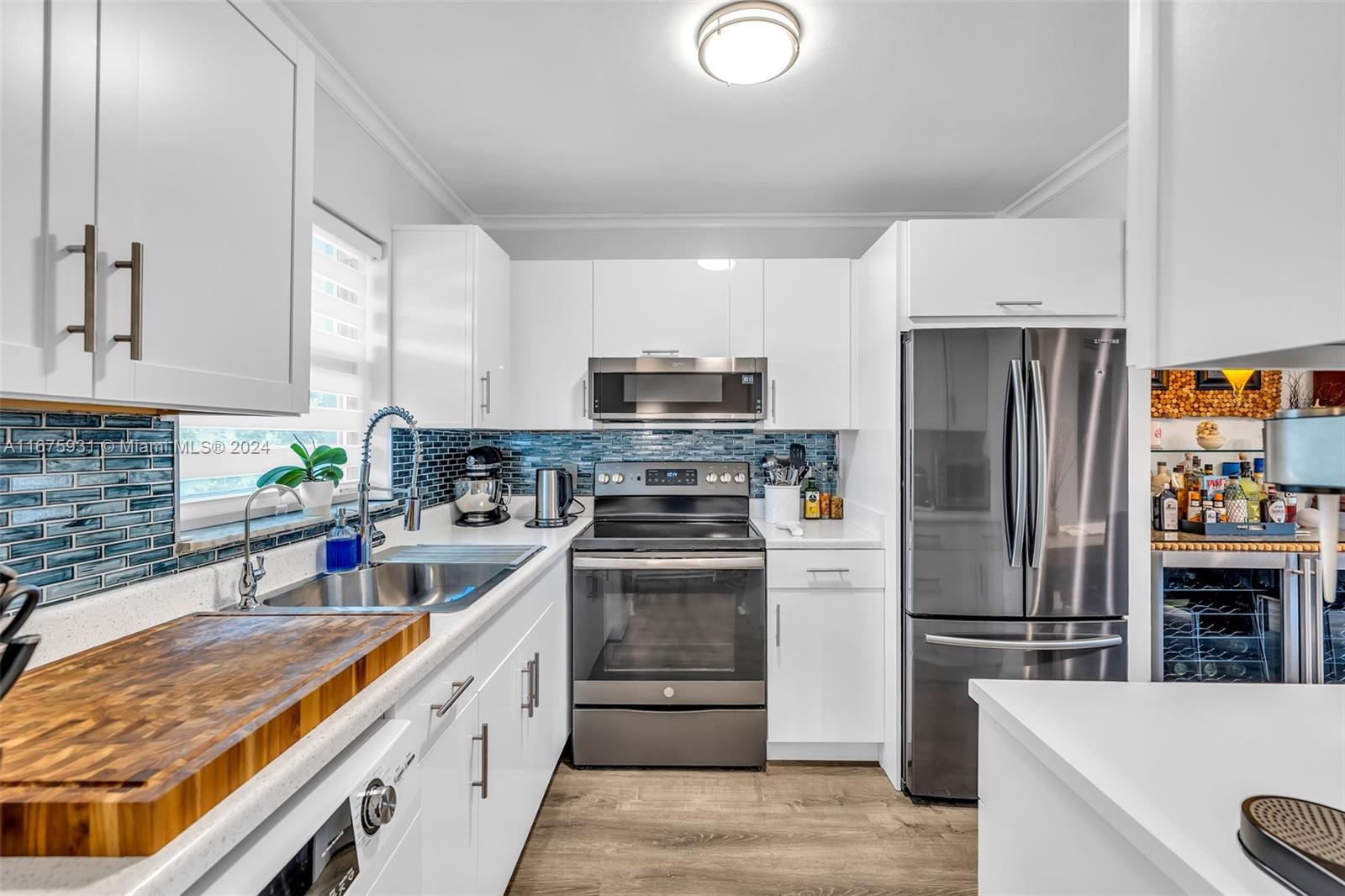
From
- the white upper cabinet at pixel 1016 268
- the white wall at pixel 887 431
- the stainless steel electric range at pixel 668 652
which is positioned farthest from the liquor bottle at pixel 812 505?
the white upper cabinet at pixel 1016 268

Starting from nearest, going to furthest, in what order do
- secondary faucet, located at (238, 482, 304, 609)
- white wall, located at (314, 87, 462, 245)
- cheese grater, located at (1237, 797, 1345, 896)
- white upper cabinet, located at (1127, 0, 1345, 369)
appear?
white upper cabinet, located at (1127, 0, 1345, 369)
cheese grater, located at (1237, 797, 1345, 896)
secondary faucet, located at (238, 482, 304, 609)
white wall, located at (314, 87, 462, 245)

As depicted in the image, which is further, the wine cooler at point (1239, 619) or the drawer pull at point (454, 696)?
the wine cooler at point (1239, 619)

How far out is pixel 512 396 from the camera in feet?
9.64

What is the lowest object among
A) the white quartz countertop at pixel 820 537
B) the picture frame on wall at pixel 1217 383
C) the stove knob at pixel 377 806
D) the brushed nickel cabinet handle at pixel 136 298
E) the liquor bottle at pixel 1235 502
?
the stove knob at pixel 377 806

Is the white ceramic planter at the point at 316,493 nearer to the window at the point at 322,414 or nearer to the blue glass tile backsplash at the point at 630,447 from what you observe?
the window at the point at 322,414

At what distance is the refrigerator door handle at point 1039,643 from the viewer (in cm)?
224

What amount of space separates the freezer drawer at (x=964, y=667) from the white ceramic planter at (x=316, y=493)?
1.98m

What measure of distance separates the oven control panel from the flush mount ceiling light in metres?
1.74

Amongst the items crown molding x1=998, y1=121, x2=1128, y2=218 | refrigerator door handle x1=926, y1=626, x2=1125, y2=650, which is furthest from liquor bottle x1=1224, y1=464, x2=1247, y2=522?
crown molding x1=998, y1=121, x2=1128, y2=218

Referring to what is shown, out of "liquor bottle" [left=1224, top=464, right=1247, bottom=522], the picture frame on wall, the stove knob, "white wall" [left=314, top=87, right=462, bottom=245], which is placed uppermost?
"white wall" [left=314, top=87, right=462, bottom=245]

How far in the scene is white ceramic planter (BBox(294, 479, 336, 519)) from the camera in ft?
5.60

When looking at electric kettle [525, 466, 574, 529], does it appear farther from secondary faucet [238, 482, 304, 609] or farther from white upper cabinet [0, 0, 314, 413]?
white upper cabinet [0, 0, 314, 413]

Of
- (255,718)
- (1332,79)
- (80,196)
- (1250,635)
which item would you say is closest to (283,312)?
(80,196)

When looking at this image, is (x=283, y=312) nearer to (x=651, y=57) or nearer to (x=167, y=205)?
(x=167, y=205)
